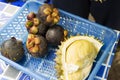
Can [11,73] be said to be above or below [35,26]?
below

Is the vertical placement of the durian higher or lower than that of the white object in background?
higher

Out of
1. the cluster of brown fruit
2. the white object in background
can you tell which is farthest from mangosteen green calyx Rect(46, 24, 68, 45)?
the white object in background

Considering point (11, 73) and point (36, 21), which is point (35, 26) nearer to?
point (36, 21)

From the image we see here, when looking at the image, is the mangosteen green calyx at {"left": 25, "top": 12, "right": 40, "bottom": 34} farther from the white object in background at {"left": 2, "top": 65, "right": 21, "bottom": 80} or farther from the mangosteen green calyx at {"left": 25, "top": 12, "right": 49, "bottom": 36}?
the white object in background at {"left": 2, "top": 65, "right": 21, "bottom": 80}

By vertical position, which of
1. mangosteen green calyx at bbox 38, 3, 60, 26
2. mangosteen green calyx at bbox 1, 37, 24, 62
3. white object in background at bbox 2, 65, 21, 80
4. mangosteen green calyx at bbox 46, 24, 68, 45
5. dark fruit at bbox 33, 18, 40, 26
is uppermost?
mangosteen green calyx at bbox 38, 3, 60, 26

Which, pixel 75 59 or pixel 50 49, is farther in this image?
pixel 50 49

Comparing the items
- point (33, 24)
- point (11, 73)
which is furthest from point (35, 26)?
point (11, 73)

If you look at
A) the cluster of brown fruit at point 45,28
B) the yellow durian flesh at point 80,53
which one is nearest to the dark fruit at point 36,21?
the cluster of brown fruit at point 45,28
